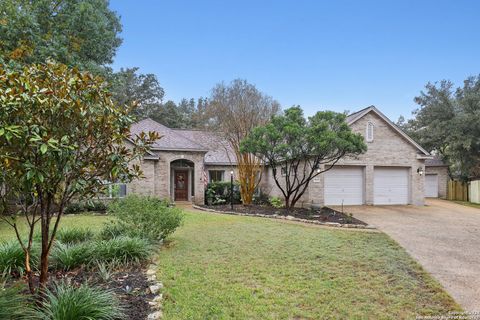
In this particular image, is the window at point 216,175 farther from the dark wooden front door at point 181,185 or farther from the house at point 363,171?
the house at point 363,171

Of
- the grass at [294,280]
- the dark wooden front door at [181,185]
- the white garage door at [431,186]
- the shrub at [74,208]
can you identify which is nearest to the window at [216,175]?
the dark wooden front door at [181,185]

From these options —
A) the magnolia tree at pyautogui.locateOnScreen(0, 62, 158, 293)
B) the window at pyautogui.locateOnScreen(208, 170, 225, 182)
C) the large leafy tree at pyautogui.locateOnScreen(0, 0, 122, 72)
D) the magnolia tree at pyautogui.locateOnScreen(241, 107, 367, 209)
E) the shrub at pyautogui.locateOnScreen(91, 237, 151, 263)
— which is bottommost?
the shrub at pyautogui.locateOnScreen(91, 237, 151, 263)

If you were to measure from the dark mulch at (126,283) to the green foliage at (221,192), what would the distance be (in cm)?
1423

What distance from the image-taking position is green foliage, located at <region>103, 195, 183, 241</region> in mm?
7738

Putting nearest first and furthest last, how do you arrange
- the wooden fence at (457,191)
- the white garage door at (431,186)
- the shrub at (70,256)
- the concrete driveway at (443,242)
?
the concrete driveway at (443,242)
the shrub at (70,256)
the wooden fence at (457,191)
the white garage door at (431,186)

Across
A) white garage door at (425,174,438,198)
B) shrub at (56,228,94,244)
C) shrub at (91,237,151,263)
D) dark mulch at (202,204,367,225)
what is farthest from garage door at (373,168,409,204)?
shrub at (56,228,94,244)

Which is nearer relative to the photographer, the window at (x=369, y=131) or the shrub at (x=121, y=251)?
the shrub at (x=121, y=251)

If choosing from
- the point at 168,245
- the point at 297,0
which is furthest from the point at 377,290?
the point at 297,0

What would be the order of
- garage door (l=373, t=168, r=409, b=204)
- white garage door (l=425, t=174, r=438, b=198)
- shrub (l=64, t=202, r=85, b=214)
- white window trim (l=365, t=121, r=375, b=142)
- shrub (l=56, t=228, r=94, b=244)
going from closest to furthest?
1. shrub (l=56, t=228, r=94, b=244)
2. shrub (l=64, t=202, r=85, b=214)
3. white window trim (l=365, t=121, r=375, b=142)
4. garage door (l=373, t=168, r=409, b=204)
5. white garage door (l=425, t=174, r=438, b=198)

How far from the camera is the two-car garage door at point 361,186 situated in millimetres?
17703

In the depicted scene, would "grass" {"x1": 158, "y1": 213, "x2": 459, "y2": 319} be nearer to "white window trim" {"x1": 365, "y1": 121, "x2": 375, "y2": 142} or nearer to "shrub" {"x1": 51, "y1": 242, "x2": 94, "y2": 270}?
"shrub" {"x1": 51, "y1": 242, "x2": 94, "y2": 270}

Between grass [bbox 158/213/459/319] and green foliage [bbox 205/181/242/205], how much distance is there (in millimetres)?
11154

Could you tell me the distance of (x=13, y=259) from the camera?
541cm

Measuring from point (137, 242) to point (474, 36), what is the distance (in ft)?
56.5
